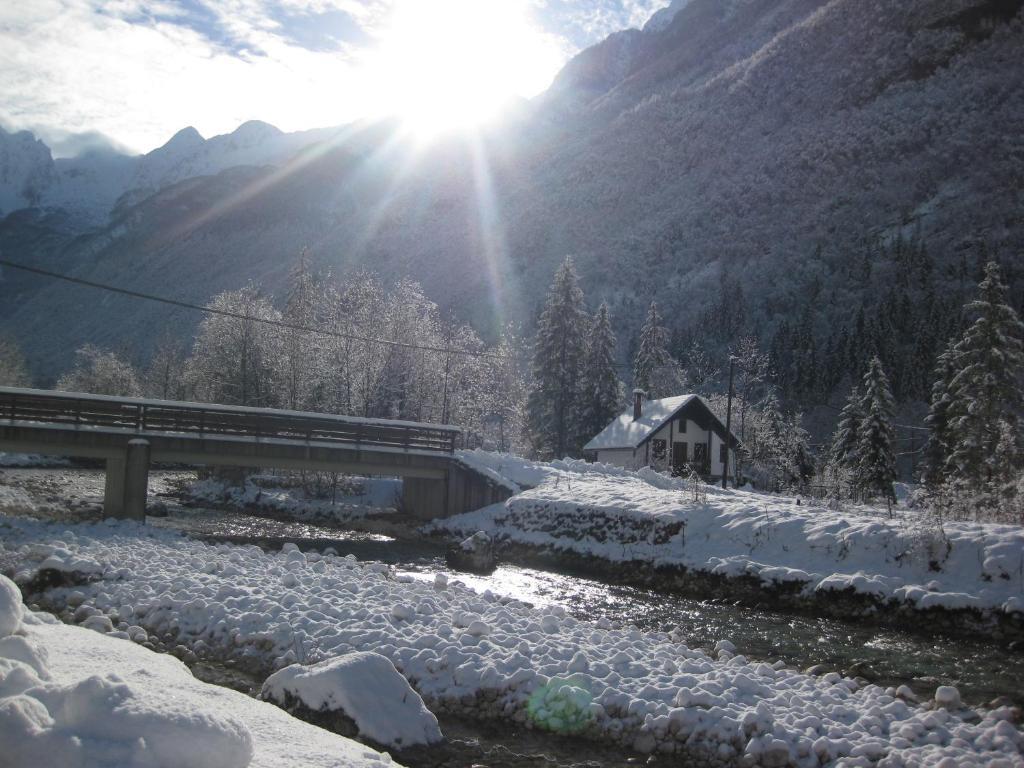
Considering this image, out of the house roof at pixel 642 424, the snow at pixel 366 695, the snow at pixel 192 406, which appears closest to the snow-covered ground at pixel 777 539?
the snow at pixel 192 406

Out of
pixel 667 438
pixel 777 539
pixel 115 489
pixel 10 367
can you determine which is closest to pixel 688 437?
pixel 667 438

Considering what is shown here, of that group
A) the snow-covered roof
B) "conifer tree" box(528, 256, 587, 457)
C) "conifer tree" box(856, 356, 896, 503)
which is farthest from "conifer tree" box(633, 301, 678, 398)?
"conifer tree" box(856, 356, 896, 503)

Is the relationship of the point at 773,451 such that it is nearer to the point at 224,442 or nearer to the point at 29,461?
the point at 224,442

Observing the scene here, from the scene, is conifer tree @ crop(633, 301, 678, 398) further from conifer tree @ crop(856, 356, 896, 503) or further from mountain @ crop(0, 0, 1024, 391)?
mountain @ crop(0, 0, 1024, 391)

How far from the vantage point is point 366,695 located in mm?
8148

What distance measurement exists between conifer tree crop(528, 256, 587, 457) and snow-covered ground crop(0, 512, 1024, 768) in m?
36.9

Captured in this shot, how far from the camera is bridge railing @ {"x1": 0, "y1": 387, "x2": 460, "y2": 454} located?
81.9 feet

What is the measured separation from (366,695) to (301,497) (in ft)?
101

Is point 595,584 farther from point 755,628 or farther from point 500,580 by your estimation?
point 755,628

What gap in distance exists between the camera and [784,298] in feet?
403

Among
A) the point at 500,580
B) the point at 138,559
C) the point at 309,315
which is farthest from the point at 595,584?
the point at 309,315

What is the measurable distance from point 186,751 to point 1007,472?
106 feet

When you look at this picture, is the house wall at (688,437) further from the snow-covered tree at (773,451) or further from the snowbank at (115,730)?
the snowbank at (115,730)

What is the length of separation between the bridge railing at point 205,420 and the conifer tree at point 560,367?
1987 cm
